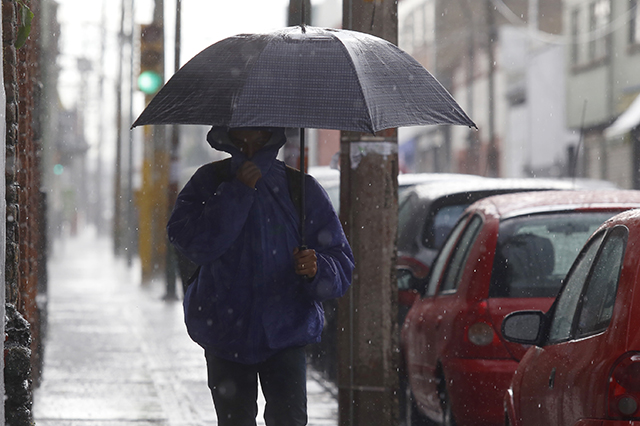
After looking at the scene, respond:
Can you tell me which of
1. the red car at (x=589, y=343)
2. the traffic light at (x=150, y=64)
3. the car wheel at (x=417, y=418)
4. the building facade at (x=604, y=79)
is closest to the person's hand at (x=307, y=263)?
the red car at (x=589, y=343)

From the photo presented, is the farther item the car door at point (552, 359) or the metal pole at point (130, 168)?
the metal pole at point (130, 168)

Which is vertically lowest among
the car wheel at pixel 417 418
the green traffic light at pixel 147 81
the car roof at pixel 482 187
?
the car wheel at pixel 417 418

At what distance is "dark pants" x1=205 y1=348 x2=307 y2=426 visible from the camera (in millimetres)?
4395

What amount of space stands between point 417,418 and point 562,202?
1.95 m

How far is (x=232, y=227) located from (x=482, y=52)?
152 ft

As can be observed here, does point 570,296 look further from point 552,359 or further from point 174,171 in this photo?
point 174,171

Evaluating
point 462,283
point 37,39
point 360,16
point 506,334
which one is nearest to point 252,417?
point 506,334

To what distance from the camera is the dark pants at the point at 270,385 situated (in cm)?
439

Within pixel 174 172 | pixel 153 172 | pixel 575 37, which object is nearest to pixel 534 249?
pixel 174 172

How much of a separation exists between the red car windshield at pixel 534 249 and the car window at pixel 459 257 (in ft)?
1.39

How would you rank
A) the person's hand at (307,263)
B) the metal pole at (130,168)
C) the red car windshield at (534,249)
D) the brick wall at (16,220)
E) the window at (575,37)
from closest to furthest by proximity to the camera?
the person's hand at (307,263) → the brick wall at (16,220) → the red car windshield at (534,249) → the metal pole at (130,168) → the window at (575,37)

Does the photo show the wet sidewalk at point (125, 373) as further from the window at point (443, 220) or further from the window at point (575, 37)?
the window at point (575, 37)

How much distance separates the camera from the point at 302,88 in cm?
423

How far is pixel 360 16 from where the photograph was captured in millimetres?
6180
